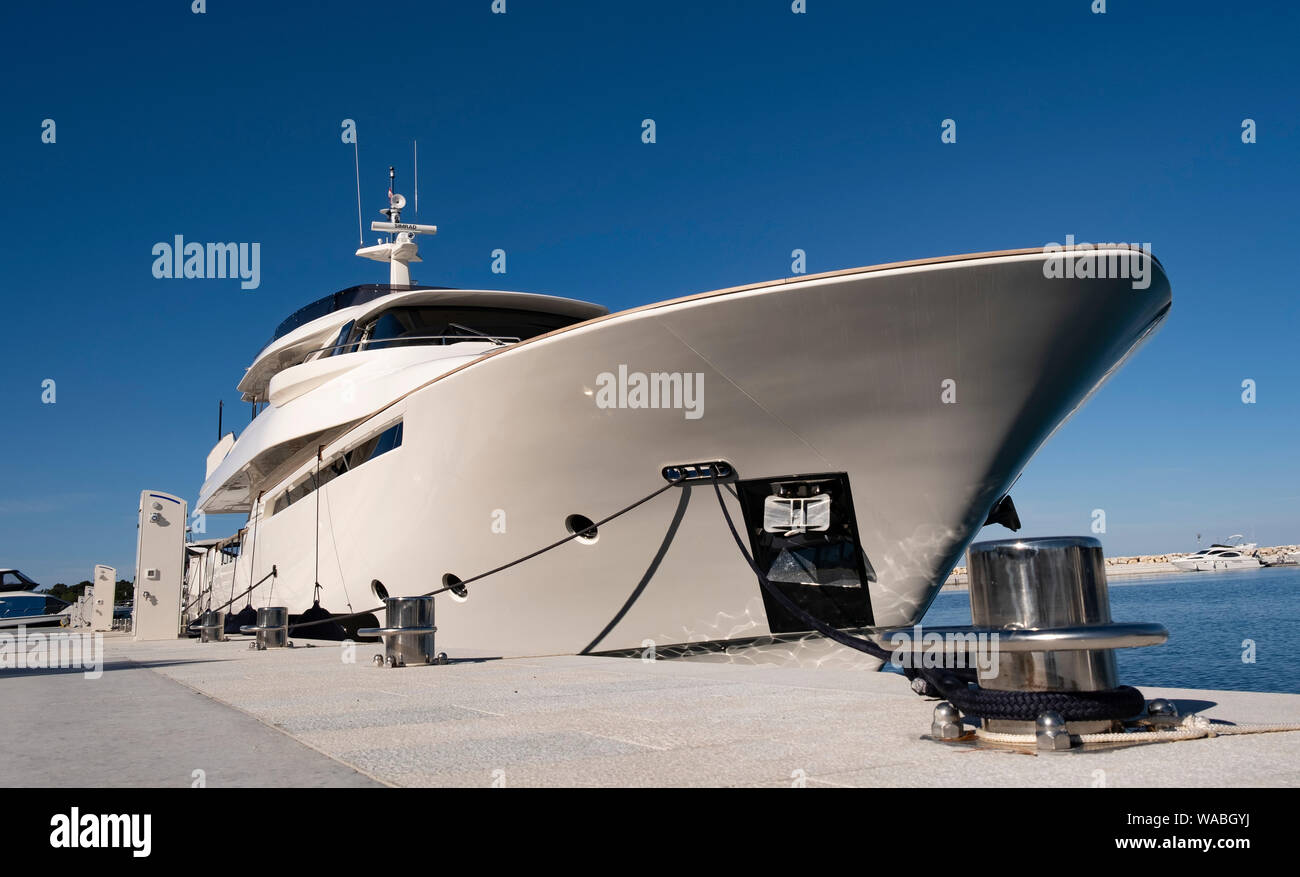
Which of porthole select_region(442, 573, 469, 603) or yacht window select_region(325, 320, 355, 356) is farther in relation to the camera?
yacht window select_region(325, 320, 355, 356)

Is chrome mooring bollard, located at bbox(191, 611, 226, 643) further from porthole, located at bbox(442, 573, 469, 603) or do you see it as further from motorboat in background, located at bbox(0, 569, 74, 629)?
motorboat in background, located at bbox(0, 569, 74, 629)

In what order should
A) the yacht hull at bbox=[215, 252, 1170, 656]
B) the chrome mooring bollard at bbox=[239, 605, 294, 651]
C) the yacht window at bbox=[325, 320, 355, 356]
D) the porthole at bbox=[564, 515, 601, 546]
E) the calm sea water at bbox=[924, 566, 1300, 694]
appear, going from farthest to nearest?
the yacht window at bbox=[325, 320, 355, 356] < the calm sea water at bbox=[924, 566, 1300, 694] < the chrome mooring bollard at bbox=[239, 605, 294, 651] < the porthole at bbox=[564, 515, 601, 546] < the yacht hull at bbox=[215, 252, 1170, 656]

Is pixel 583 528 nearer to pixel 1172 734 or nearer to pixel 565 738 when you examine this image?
pixel 565 738

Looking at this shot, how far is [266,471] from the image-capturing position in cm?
1650

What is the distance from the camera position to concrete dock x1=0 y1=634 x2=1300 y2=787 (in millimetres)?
2463

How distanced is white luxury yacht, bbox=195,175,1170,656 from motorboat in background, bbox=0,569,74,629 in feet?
94.6

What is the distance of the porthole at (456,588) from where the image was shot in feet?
30.5

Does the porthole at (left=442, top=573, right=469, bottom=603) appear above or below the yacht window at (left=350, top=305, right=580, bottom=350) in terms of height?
below

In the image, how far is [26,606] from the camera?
32938 millimetres

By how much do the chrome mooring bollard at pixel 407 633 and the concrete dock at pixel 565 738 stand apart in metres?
1.08

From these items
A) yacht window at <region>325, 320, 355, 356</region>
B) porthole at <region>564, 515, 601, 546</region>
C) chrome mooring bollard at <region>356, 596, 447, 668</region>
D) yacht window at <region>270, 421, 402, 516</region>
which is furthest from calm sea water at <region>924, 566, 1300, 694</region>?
yacht window at <region>325, 320, 355, 356</region>
